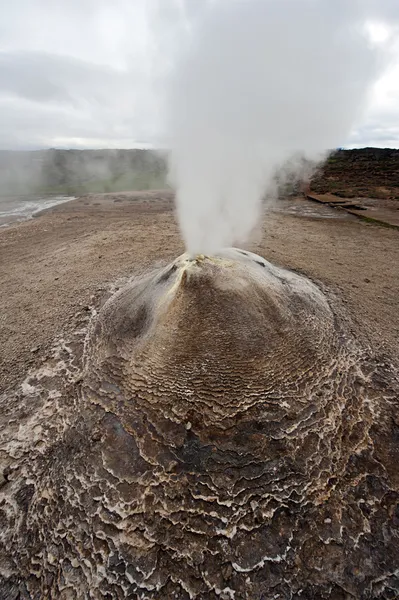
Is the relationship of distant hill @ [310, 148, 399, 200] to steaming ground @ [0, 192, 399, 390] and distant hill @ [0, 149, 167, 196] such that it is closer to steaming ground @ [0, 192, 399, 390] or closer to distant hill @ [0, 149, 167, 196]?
steaming ground @ [0, 192, 399, 390]

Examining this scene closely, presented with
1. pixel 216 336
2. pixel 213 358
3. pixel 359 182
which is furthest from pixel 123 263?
pixel 359 182

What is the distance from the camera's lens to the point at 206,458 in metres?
2.44

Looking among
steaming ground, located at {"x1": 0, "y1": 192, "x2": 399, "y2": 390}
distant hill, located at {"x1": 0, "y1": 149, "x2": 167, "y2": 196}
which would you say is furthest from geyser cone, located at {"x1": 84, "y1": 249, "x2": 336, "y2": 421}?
distant hill, located at {"x1": 0, "y1": 149, "x2": 167, "y2": 196}

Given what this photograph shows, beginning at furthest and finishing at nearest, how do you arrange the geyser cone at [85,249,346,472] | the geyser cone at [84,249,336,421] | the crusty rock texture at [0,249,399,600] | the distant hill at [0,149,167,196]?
the distant hill at [0,149,167,196]
the geyser cone at [84,249,336,421]
the geyser cone at [85,249,346,472]
the crusty rock texture at [0,249,399,600]

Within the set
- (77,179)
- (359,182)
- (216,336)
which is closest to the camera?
(216,336)

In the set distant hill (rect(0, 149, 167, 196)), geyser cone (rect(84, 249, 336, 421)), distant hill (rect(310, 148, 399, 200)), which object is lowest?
distant hill (rect(0, 149, 167, 196))

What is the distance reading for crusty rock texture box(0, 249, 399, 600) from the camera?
6.28ft

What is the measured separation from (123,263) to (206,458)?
409 centimetres

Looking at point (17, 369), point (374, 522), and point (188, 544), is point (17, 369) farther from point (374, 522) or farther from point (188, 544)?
point (374, 522)

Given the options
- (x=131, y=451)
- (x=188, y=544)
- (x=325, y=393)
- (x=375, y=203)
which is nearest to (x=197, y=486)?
(x=188, y=544)

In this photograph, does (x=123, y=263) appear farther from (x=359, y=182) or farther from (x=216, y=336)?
(x=359, y=182)

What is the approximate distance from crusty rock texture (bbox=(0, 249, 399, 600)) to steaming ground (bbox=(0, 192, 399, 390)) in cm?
50

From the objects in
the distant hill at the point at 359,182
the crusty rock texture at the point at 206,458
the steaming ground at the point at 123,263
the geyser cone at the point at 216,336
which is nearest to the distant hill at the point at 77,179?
the distant hill at the point at 359,182

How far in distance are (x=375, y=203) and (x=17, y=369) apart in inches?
500
